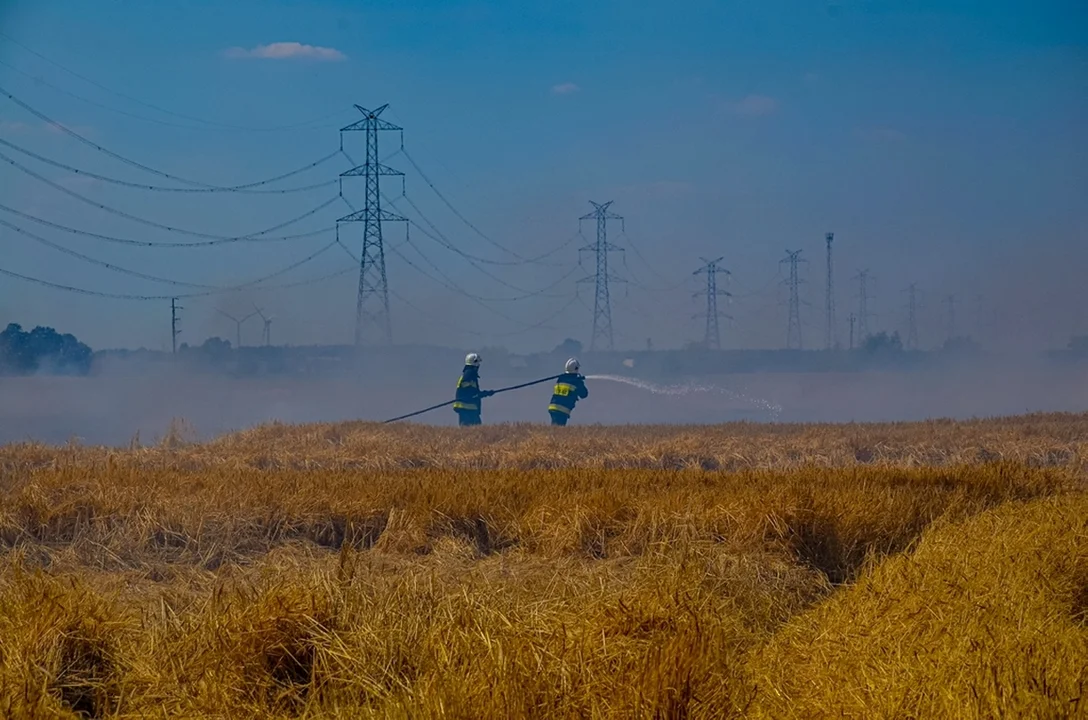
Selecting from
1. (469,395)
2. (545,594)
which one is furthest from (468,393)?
(545,594)

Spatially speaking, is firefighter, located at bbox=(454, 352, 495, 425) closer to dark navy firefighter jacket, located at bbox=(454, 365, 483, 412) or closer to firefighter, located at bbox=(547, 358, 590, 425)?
dark navy firefighter jacket, located at bbox=(454, 365, 483, 412)

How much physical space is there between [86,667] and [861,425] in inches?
882

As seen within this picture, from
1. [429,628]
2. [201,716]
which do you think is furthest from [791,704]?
[201,716]

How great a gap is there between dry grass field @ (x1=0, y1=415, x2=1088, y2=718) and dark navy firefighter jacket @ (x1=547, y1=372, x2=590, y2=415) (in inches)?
497

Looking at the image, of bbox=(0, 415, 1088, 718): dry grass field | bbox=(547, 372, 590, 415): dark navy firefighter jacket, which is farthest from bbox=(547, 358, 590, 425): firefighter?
bbox=(0, 415, 1088, 718): dry grass field

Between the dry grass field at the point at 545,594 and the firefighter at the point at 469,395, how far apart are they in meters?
13.1

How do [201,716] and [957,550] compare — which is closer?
[201,716]

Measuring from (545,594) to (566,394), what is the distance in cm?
2082

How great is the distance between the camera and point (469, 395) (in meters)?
29.3

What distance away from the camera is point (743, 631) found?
7.27m

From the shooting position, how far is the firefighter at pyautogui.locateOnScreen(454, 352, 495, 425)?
95.6ft

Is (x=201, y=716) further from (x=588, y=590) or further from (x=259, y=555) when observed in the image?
(x=259, y=555)

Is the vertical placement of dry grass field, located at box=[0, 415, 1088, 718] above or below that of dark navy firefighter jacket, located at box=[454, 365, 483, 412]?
below

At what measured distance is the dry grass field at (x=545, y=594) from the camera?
541cm
